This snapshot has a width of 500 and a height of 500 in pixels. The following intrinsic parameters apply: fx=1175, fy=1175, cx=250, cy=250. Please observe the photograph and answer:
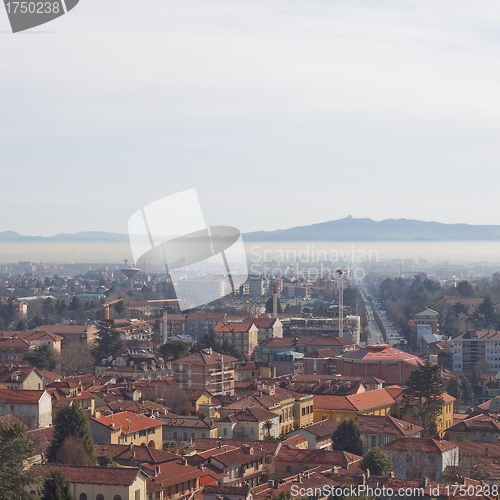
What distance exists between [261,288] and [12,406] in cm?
5060

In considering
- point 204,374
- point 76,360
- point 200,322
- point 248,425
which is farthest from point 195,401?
point 200,322

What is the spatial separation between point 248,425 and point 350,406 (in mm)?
2692

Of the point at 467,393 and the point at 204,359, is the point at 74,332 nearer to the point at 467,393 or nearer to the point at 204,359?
the point at 204,359

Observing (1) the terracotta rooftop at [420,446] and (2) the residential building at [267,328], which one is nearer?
(1) the terracotta rooftop at [420,446]

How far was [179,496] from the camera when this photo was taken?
→ 13.3m

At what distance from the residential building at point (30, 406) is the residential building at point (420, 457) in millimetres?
5858

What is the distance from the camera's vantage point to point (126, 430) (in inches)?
672

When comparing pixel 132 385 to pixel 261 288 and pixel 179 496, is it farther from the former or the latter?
pixel 261 288

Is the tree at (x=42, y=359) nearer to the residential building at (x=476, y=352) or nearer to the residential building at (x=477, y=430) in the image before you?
the residential building at (x=476, y=352)

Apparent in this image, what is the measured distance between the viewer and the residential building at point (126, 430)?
16906mm

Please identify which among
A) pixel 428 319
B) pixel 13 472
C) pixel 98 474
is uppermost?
pixel 13 472

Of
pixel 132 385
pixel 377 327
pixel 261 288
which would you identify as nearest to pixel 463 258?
pixel 261 288

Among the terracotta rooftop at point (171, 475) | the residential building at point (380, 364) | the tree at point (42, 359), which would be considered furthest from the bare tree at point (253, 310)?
the terracotta rooftop at point (171, 475)

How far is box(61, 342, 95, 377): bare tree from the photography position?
29.9 m
